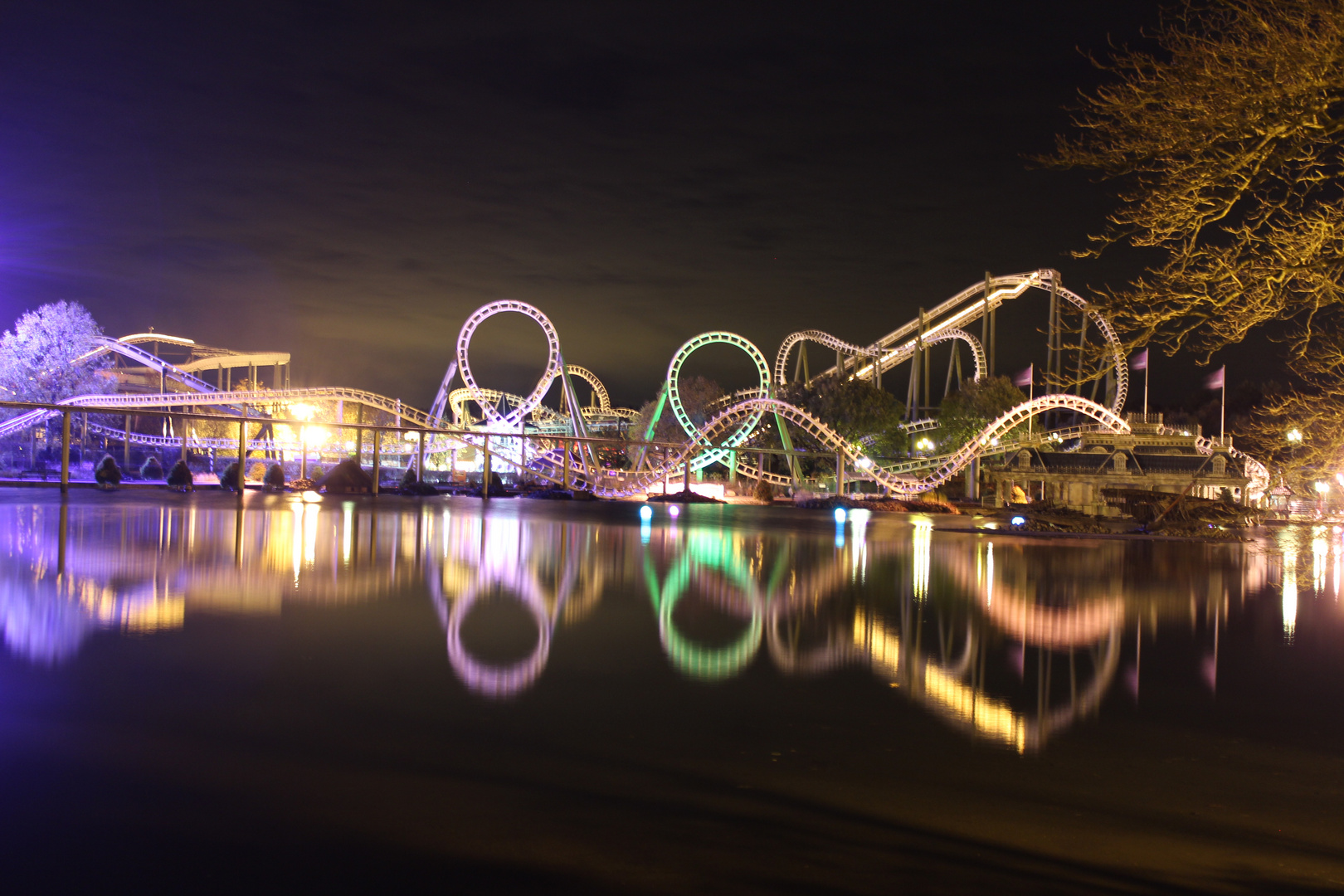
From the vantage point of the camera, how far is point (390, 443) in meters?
52.8

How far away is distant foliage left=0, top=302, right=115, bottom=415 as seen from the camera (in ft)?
157

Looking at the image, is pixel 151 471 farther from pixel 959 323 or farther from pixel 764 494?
pixel 959 323

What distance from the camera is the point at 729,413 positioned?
123ft

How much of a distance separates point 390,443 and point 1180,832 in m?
52.5

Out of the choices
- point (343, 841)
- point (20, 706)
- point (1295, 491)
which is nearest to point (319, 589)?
point (20, 706)

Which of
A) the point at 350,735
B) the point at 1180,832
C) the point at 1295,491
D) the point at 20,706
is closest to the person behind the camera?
the point at 1180,832

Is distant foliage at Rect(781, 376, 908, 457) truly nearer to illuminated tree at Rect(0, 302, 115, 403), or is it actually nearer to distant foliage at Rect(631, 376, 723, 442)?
distant foliage at Rect(631, 376, 723, 442)

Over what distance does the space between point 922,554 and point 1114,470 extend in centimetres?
2178

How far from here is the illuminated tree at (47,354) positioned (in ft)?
157

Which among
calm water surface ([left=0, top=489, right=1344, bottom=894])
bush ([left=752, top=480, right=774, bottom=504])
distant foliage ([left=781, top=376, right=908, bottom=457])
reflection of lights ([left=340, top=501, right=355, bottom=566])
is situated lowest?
calm water surface ([left=0, top=489, right=1344, bottom=894])

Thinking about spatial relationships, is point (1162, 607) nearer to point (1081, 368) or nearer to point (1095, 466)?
point (1081, 368)

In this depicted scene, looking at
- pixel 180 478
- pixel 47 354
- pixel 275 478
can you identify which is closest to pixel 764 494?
pixel 275 478

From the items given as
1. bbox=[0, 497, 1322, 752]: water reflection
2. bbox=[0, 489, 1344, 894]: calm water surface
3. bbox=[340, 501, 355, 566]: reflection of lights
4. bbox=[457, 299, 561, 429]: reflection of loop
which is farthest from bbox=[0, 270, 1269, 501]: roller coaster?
bbox=[0, 489, 1344, 894]: calm water surface

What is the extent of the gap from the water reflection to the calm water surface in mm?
66
